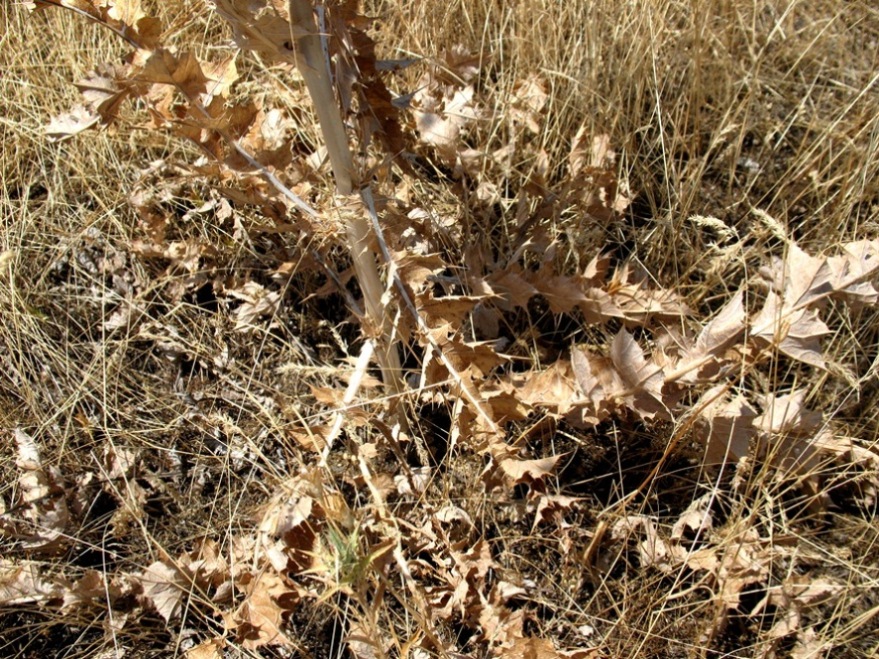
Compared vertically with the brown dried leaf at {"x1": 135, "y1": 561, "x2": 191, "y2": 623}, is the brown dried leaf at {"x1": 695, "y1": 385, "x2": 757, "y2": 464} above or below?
above

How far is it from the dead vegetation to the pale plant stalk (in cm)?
2

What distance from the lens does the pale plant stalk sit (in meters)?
1.12

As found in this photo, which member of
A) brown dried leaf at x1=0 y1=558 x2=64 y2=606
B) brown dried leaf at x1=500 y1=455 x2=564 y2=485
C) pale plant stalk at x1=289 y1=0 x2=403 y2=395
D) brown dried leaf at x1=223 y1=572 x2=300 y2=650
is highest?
pale plant stalk at x1=289 y1=0 x2=403 y2=395

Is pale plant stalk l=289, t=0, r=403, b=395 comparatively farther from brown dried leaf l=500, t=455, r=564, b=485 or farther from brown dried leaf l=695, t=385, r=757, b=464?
brown dried leaf l=695, t=385, r=757, b=464

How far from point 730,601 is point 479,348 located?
715 millimetres

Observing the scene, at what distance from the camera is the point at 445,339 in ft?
4.25

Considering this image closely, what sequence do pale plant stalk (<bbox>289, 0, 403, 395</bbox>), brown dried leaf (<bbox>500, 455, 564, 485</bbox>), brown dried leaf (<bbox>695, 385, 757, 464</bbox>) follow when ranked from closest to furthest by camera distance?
pale plant stalk (<bbox>289, 0, 403, 395</bbox>) → brown dried leaf (<bbox>500, 455, 564, 485</bbox>) → brown dried leaf (<bbox>695, 385, 757, 464</bbox>)

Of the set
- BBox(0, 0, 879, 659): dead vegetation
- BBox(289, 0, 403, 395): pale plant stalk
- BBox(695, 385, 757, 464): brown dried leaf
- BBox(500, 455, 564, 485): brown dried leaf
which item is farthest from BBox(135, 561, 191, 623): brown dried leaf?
BBox(695, 385, 757, 464): brown dried leaf

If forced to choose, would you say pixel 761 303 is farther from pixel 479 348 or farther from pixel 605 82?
pixel 479 348

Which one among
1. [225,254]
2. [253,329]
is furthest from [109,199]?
[253,329]

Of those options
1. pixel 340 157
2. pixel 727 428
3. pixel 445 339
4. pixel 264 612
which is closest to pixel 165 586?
pixel 264 612

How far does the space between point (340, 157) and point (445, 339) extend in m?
0.37

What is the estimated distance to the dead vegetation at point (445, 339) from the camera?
1.37 metres

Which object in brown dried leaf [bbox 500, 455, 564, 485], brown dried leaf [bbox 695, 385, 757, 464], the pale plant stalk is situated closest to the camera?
the pale plant stalk
